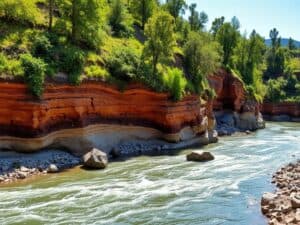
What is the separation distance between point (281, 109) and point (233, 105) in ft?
98.4

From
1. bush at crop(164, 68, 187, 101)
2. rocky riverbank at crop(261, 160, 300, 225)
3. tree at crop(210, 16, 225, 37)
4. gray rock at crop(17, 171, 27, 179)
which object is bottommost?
rocky riverbank at crop(261, 160, 300, 225)

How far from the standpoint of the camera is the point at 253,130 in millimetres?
65188

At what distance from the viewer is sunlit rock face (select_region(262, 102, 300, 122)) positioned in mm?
93125

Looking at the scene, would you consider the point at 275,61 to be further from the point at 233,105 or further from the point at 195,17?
the point at 233,105

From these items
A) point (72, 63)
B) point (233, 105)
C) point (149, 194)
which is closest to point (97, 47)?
point (72, 63)

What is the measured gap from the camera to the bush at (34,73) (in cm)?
3150

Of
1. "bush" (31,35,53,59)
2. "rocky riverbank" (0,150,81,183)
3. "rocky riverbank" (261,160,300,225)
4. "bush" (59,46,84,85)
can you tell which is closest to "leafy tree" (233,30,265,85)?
"bush" (59,46,84,85)

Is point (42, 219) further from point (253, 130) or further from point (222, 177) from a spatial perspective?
point (253, 130)

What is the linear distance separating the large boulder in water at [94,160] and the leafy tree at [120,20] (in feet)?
77.5

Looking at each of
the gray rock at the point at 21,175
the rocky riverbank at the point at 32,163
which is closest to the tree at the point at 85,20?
the rocky riverbank at the point at 32,163

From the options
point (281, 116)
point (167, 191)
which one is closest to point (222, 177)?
point (167, 191)

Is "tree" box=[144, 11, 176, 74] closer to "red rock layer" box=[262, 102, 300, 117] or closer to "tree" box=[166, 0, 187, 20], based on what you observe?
"tree" box=[166, 0, 187, 20]

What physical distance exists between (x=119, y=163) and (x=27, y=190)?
33.2 feet

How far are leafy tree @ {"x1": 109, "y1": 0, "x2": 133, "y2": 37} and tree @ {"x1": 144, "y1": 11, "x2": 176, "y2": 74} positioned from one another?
907 centimetres
